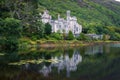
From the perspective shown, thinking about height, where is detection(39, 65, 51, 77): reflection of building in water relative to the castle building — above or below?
above

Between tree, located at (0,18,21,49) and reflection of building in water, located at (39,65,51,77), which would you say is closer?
reflection of building in water, located at (39,65,51,77)

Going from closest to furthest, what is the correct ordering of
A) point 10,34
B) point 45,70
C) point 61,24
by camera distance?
point 45,70 → point 10,34 → point 61,24

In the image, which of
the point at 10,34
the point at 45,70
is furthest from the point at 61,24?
the point at 45,70

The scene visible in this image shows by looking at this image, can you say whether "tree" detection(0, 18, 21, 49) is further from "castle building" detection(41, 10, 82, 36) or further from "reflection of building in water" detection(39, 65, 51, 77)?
"castle building" detection(41, 10, 82, 36)

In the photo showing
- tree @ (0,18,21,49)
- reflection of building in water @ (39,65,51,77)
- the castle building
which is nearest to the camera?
reflection of building in water @ (39,65,51,77)

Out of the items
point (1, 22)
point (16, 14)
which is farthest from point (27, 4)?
point (1, 22)

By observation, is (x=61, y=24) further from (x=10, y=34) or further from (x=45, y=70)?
(x=45, y=70)

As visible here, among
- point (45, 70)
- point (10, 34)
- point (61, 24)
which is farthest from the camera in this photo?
point (61, 24)

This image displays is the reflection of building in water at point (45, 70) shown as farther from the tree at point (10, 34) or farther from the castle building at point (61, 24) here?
the castle building at point (61, 24)

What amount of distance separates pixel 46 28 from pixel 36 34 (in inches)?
316

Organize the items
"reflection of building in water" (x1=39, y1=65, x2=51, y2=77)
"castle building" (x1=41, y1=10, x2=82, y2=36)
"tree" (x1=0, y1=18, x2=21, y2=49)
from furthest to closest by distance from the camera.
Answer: "castle building" (x1=41, y1=10, x2=82, y2=36) < "tree" (x1=0, y1=18, x2=21, y2=49) < "reflection of building in water" (x1=39, y1=65, x2=51, y2=77)

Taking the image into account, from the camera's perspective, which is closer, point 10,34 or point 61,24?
point 10,34

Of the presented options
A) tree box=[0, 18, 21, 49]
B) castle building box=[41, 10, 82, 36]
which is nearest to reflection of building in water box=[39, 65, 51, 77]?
tree box=[0, 18, 21, 49]

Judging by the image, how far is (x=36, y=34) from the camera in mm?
98250
